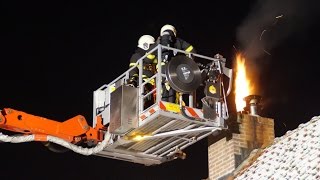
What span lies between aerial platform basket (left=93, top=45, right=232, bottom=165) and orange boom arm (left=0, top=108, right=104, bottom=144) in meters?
0.38

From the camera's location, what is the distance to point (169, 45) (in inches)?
437

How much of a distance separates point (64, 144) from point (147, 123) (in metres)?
1.56

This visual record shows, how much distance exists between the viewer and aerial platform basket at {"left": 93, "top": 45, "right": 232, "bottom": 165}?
10.6m

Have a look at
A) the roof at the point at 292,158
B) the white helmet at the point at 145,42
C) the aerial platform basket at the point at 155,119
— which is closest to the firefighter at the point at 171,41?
the aerial platform basket at the point at 155,119

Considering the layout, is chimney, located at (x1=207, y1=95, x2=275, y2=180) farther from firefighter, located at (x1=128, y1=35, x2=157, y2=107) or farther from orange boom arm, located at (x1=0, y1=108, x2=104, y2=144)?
orange boom arm, located at (x1=0, y1=108, x2=104, y2=144)

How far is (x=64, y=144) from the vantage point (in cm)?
1120

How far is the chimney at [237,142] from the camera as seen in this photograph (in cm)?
1299

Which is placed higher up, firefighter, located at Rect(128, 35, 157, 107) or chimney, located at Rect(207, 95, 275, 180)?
firefighter, located at Rect(128, 35, 157, 107)

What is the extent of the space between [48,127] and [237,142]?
3.97 meters

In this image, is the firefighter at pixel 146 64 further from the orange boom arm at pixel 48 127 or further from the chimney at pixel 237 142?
the chimney at pixel 237 142

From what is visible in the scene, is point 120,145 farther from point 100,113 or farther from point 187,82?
point 187,82

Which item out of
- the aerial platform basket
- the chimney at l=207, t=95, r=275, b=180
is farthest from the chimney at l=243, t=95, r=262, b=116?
the aerial platform basket

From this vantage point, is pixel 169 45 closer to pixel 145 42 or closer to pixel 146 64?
pixel 146 64

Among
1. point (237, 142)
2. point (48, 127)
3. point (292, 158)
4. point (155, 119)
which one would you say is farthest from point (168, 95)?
point (237, 142)
